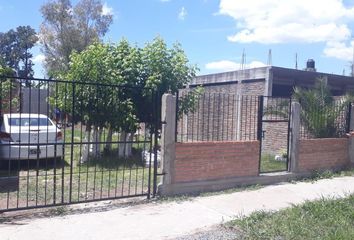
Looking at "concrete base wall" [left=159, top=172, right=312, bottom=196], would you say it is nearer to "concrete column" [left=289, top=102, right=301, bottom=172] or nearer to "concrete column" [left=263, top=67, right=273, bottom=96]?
"concrete column" [left=289, top=102, right=301, bottom=172]

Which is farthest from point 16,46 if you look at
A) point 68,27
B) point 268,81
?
point 268,81

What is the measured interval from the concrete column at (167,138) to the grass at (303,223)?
1.82 m

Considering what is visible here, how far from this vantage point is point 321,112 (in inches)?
439

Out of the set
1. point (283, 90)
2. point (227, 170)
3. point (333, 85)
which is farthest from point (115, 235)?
point (333, 85)

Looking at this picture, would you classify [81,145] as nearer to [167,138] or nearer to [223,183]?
[167,138]

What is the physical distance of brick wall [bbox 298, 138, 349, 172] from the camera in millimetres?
10016

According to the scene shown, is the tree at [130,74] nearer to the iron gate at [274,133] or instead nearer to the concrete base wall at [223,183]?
the iron gate at [274,133]

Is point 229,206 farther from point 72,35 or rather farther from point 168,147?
point 72,35

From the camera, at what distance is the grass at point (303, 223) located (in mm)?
5637

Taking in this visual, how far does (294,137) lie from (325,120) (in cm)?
169

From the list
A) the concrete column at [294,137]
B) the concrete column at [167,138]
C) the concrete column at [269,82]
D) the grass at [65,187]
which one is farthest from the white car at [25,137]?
the concrete column at [269,82]

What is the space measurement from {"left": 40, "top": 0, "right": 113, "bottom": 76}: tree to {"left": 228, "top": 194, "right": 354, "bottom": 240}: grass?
2914cm

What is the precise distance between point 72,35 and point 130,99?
24.4m

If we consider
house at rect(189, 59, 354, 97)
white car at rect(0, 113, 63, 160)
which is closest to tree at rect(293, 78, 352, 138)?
house at rect(189, 59, 354, 97)
